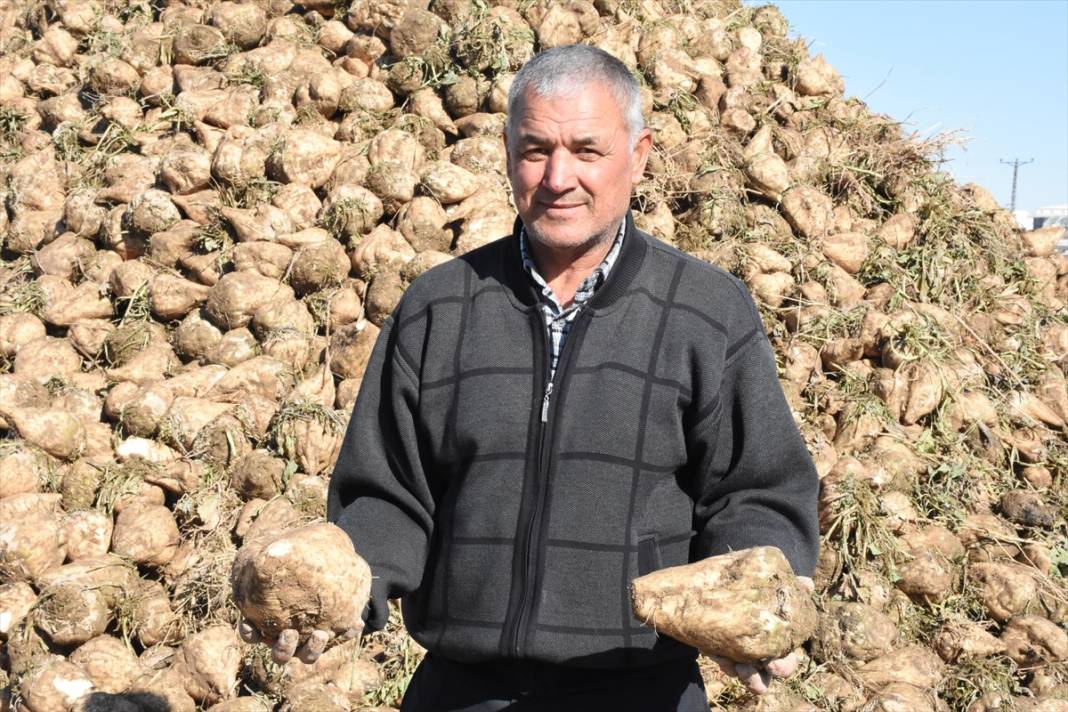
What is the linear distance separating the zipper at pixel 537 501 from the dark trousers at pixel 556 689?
79 mm

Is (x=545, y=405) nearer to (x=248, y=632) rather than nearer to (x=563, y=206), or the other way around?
(x=563, y=206)

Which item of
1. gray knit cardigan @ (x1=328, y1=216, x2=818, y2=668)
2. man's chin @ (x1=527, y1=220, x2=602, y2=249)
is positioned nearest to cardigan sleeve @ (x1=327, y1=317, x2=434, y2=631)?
gray knit cardigan @ (x1=328, y1=216, x2=818, y2=668)

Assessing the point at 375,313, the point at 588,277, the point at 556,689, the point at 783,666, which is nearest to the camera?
the point at 783,666

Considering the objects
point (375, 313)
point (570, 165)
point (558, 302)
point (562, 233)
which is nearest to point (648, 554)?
point (558, 302)

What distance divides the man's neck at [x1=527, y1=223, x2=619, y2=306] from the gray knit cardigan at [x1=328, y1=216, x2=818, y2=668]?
0.05m

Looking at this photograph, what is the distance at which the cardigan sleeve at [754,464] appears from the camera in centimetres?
192

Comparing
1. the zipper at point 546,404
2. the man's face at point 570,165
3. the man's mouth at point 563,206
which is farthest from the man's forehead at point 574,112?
the zipper at point 546,404

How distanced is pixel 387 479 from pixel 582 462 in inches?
15.5

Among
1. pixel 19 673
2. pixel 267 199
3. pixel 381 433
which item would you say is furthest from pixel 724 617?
pixel 267 199

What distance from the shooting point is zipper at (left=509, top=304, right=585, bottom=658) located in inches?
73.6

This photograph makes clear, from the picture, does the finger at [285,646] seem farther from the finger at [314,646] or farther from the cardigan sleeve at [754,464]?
the cardigan sleeve at [754,464]

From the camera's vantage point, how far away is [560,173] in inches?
75.2

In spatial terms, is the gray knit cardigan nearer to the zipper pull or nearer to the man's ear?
the zipper pull

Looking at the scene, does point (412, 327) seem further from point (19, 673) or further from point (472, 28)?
point (472, 28)
